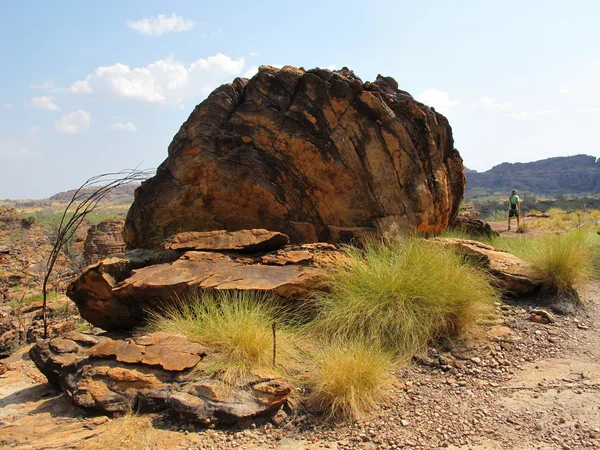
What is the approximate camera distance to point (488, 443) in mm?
3197

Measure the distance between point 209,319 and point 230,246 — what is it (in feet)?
5.06

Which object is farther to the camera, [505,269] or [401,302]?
[505,269]

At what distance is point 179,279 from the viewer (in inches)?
201

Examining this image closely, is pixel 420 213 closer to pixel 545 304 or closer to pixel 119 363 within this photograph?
pixel 545 304

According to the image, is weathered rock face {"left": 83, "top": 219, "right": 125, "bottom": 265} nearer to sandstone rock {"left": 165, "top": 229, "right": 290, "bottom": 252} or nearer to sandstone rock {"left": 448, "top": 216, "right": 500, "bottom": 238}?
sandstone rock {"left": 165, "top": 229, "right": 290, "bottom": 252}

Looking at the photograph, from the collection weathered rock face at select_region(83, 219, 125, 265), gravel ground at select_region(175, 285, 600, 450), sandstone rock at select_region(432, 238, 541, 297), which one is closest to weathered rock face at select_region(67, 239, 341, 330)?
gravel ground at select_region(175, 285, 600, 450)

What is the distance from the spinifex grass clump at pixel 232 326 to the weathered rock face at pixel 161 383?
168mm

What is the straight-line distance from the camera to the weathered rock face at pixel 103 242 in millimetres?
12477

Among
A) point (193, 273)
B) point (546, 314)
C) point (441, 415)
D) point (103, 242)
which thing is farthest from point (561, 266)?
point (103, 242)

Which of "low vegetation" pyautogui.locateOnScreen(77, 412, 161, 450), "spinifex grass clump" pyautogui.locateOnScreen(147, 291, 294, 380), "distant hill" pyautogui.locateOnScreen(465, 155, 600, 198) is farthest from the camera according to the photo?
"distant hill" pyautogui.locateOnScreen(465, 155, 600, 198)

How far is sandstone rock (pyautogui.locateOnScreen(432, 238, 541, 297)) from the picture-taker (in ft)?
19.5

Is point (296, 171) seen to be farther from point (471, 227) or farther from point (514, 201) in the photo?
point (514, 201)

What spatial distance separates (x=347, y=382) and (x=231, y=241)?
282 cm

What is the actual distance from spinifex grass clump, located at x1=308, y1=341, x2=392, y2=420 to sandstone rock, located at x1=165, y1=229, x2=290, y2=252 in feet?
7.14
